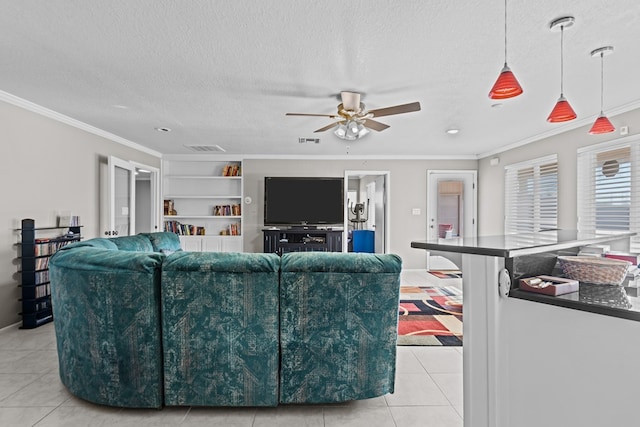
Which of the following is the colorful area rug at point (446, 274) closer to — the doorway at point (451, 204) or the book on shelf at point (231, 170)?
the doorway at point (451, 204)

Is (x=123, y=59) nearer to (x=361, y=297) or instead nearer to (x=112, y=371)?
(x=112, y=371)

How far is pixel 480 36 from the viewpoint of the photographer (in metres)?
2.30

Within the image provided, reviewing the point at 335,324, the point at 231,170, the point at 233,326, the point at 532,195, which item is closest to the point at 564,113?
the point at 335,324

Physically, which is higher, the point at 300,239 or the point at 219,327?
the point at 300,239

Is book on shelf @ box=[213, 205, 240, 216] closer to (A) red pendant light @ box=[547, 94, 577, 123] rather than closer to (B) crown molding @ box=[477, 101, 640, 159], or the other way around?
(B) crown molding @ box=[477, 101, 640, 159]

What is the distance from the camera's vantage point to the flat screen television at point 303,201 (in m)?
6.91

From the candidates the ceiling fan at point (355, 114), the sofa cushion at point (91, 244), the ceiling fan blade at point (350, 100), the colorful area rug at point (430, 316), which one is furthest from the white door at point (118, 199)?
the colorful area rug at point (430, 316)

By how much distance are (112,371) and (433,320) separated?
305 centimetres

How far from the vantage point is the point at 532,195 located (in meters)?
5.41

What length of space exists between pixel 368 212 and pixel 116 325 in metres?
7.53

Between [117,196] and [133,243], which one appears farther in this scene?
[117,196]

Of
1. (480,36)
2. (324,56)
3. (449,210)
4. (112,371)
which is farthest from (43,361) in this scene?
(449,210)

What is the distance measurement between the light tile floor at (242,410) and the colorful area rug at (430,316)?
671mm

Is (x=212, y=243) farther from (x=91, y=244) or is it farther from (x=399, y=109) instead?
(x=399, y=109)
